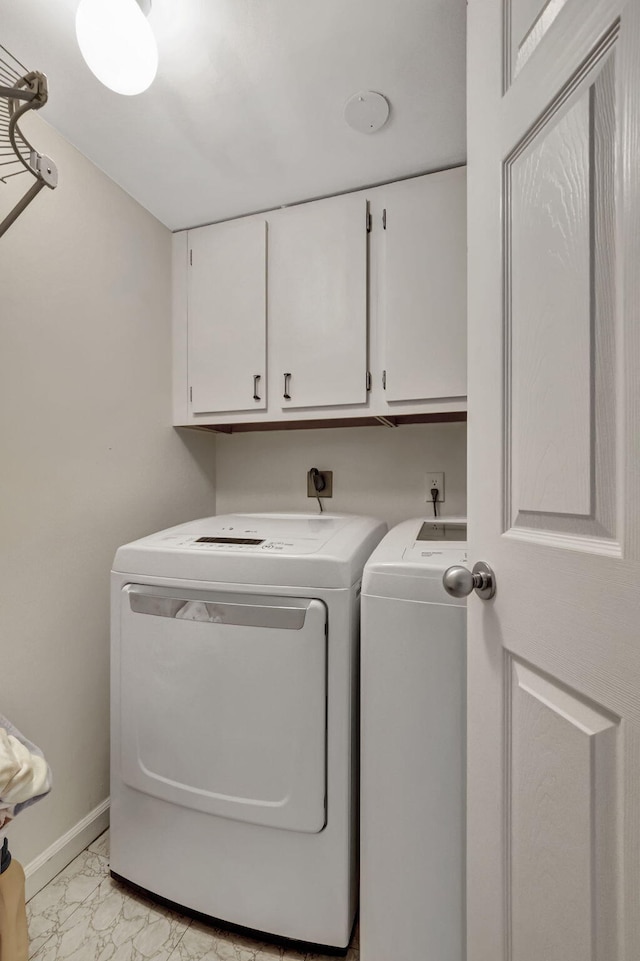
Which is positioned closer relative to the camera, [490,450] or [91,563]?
[490,450]

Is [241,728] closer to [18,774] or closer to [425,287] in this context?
[18,774]

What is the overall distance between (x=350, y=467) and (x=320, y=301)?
68 centimetres

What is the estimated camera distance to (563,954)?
590 millimetres

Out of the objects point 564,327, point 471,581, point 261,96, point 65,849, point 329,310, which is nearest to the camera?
point 564,327

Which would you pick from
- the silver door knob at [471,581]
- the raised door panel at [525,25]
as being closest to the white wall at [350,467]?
the silver door knob at [471,581]

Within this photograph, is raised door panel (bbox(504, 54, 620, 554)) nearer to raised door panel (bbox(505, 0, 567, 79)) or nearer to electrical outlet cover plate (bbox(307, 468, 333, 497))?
raised door panel (bbox(505, 0, 567, 79))

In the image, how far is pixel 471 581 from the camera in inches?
28.4

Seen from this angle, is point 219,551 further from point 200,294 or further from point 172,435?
point 200,294

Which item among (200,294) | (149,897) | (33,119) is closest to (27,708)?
(149,897)

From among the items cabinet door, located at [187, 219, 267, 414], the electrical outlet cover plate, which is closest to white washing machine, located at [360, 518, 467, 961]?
the electrical outlet cover plate

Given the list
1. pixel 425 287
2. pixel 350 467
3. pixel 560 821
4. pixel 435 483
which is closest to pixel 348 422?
pixel 350 467

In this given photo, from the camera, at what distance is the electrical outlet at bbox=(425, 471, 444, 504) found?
179 cm

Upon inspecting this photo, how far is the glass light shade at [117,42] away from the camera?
0.92 metres

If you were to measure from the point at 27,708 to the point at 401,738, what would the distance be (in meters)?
1.04
